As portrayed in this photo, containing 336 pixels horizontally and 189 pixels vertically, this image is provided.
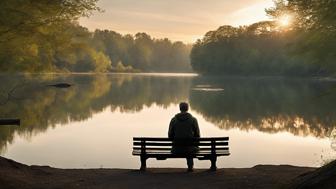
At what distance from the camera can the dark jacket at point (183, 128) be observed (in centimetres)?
1343

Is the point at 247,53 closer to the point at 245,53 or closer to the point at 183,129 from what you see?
the point at 245,53

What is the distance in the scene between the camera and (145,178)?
12781mm

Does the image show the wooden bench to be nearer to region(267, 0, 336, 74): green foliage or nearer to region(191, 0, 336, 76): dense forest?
region(267, 0, 336, 74): green foliage

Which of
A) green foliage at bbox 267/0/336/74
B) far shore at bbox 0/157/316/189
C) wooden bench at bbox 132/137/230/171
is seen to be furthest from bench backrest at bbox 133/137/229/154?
green foliage at bbox 267/0/336/74

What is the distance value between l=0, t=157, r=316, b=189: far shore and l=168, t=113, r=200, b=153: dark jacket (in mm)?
740

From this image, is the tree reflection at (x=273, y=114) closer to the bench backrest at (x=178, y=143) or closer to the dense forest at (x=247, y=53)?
the bench backrest at (x=178, y=143)

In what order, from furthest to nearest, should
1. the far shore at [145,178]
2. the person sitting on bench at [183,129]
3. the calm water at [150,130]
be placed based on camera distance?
1. the calm water at [150,130]
2. the person sitting on bench at [183,129]
3. the far shore at [145,178]

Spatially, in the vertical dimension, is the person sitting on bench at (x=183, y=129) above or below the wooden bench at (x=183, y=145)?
above

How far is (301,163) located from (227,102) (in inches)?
1233

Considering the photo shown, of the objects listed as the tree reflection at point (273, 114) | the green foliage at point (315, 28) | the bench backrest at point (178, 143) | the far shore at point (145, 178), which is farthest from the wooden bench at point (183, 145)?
the tree reflection at point (273, 114)

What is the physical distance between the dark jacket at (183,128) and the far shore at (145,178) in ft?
2.43

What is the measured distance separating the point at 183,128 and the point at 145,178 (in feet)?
6.26

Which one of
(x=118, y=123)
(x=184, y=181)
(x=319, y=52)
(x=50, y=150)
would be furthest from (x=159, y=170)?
(x=118, y=123)

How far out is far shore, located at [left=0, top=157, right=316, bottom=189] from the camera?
11930 mm
